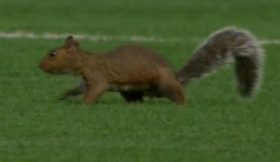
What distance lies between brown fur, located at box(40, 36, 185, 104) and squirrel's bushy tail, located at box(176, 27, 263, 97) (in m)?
0.61

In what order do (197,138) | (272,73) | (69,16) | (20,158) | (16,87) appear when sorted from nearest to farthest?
(20,158) < (197,138) < (16,87) < (272,73) < (69,16)

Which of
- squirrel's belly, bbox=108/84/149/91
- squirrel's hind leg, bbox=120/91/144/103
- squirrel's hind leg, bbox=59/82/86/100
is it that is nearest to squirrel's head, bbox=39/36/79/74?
squirrel's hind leg, bbox=59/82/86/100

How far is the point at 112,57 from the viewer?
47.3 feet

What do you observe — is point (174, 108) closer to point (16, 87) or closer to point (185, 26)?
point (16, 87)

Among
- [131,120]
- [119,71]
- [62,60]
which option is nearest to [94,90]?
[119,71]

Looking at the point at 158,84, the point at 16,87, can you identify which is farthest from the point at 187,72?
the point at 16,87

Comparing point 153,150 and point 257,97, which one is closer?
point 153,150

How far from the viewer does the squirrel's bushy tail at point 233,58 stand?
14672mm

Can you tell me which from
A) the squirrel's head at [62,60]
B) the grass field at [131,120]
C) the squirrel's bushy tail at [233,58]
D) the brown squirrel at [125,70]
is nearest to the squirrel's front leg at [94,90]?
the brown squirrel at [125,70]

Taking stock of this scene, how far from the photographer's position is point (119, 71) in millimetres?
14227

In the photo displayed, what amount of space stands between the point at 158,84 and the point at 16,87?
7.40 feet

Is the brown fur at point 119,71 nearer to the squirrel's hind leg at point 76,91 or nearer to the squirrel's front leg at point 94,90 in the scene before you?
the squirrel's front leg at point 94,90

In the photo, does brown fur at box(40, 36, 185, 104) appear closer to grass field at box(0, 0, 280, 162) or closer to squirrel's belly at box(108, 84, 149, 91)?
squirrel's belly at box(108, 84, 149, 91)

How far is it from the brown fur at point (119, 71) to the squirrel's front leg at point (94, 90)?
23mm
